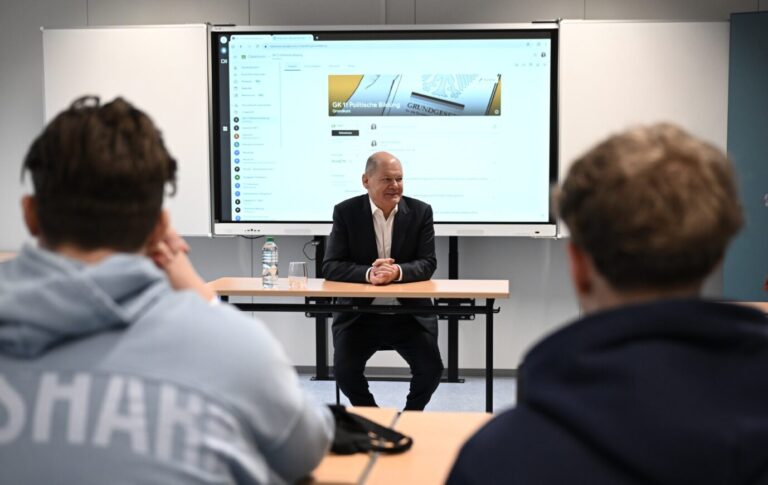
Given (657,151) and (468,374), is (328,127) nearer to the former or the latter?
(468,374)

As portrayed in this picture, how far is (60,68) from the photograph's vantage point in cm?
513

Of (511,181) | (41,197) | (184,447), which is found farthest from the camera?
(511,181)

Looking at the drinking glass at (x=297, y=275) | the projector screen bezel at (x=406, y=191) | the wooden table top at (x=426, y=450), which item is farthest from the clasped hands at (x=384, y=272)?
the wooden table top at (x=426, y=450)

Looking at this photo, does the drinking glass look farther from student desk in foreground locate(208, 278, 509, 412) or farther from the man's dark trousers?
the man's dark trousers

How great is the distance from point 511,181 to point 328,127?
1.23 m

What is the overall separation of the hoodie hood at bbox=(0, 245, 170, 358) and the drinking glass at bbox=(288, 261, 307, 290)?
280cm

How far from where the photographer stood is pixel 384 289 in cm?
372

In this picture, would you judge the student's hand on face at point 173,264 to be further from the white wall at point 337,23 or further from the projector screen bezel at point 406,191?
the white wall at point 337,23

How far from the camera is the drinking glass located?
12.9ft

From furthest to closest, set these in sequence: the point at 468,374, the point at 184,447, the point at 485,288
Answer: the point at 468,374 < the point at 485,288 < the point at 184,447

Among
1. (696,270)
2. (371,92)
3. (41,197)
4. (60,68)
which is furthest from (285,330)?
(696,270)

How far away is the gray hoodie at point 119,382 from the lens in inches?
39.2

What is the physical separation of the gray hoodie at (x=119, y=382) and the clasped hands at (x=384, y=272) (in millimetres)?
2712

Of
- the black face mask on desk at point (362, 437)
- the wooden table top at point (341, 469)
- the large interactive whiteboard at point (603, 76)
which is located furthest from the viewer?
the large interactive whiteboard at point (603, 76)
